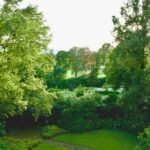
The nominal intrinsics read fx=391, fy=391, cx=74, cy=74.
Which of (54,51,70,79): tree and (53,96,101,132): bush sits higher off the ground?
(54,51,70,79): tree

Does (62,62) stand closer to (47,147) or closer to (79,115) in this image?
(79,115)

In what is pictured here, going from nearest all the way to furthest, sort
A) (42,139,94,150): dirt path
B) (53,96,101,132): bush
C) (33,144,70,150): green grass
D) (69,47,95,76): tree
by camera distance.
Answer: (33,144,70,150): green grass → (42,139,94,150): dirt path → (53,96,101,132): bush → (69,47,95,76): tree

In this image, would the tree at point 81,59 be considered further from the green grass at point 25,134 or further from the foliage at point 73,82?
the green grass at point 25,134

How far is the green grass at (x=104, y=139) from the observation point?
40.7 m

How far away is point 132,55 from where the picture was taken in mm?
46844

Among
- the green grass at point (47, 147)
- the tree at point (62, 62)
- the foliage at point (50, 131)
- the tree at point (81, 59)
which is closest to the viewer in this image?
the green grass at point (47, 147)

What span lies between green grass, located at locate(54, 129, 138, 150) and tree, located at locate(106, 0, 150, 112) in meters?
3.70

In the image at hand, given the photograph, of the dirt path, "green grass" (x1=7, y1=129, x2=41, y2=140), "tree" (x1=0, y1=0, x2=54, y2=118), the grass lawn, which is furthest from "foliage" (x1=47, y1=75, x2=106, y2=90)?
"tree" (x1=0, y1=0, x2=54, y2=118)

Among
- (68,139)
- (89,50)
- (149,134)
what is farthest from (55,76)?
(149,134)

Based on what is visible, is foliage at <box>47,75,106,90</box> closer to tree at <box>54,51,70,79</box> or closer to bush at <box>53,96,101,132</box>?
tree at <box>54,51,70,79</box>

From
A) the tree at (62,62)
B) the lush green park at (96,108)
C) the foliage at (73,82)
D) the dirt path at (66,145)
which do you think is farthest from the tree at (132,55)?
the tree at (62,62)

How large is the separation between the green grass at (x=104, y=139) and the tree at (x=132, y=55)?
370cm

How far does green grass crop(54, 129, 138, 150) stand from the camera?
40688mm

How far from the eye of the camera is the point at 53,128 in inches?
1906
